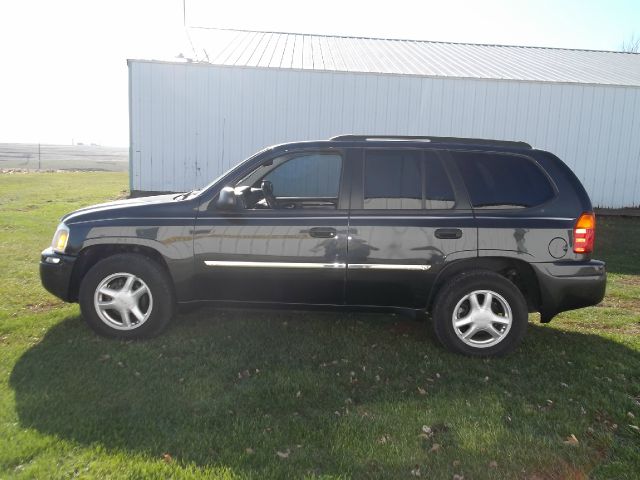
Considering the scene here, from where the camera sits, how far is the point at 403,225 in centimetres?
430

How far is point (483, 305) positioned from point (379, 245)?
98 cm

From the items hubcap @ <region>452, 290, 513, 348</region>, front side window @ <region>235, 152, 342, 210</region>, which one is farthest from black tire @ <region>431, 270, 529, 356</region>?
front side window @ <region>235, 152, 342, 210</region>

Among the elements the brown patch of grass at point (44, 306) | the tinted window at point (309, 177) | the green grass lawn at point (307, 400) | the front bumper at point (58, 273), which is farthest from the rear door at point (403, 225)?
the brown patch of grass at point (44, 306)

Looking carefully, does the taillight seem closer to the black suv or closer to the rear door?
the black suv

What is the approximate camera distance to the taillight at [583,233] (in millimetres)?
4281

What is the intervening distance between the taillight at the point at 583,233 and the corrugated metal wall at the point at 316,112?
9.23 m

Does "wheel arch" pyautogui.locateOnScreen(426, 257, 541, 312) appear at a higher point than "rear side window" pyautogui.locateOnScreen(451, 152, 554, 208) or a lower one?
lower

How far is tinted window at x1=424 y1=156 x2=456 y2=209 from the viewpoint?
172 inches

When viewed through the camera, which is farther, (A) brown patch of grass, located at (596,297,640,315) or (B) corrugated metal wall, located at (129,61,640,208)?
(B) corrugated metal wall, located at (129,61,640,208)

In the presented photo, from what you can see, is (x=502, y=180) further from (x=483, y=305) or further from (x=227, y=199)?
(x=227, y=199)

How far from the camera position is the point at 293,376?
3.91m

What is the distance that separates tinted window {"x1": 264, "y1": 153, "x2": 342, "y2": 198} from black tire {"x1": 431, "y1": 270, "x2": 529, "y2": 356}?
4.17ft

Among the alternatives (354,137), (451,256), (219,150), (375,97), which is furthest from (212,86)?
(451,256)

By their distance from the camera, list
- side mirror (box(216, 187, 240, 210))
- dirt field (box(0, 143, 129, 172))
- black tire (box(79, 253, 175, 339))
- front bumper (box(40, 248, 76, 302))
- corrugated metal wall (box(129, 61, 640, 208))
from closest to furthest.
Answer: side mirror (box(216, 187, 240, 210))
black tire (box(79, 253, 175, 339))
front bumper (box(40, 248, 76, 302))
corrugated metal wall (box(129, 61, 640, 208))
dirt field (box(0, 143, 129, 172))
